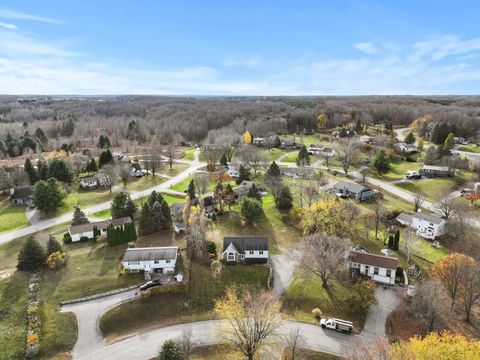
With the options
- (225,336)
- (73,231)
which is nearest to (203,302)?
(225,336)

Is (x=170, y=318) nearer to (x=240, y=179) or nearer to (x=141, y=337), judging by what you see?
(x=141, y=337)

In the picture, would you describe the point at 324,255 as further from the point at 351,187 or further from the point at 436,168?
the point at 436,168

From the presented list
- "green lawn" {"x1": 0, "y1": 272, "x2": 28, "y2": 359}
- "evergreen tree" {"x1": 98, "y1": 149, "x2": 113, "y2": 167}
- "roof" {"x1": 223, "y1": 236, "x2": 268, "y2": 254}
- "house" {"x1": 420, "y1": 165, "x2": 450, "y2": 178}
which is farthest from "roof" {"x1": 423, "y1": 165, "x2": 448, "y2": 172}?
"green lawn" {"x1": 0, "y1": 272, "x2": 28, "y2": 359}

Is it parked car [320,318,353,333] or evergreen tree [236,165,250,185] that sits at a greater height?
evergreen tree [236,165,250,185]

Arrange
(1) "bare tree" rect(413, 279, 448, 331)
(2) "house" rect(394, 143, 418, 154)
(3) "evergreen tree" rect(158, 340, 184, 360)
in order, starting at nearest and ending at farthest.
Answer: (3) "evergreen tree" rect(158, 340, 184, 360)
(1) "bare tree" rect(413, 279, 448, 331)
(2) "house" rect(394, 143, 418, 154)

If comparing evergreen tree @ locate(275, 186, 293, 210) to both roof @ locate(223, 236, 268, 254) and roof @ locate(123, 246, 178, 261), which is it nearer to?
roof @ locate(223, 236, 268, 254)

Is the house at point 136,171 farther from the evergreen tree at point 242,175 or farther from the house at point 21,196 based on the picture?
the evergreen tree at point 242,175
